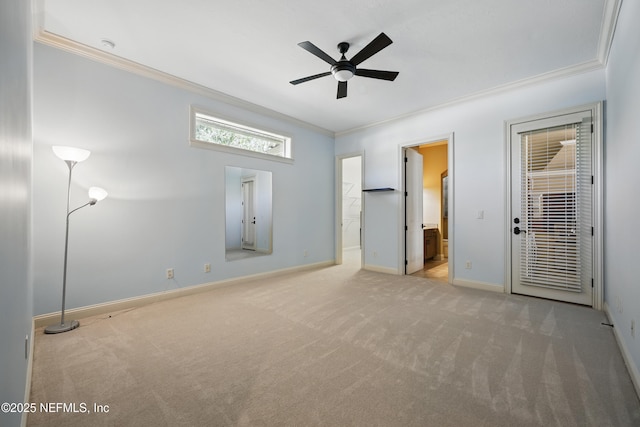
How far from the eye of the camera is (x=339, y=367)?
6.56 feet

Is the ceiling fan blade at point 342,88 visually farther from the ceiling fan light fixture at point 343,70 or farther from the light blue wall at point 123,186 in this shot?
the light blue wall at point 123,186

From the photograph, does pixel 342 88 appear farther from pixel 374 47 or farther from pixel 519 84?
pixel 519 84

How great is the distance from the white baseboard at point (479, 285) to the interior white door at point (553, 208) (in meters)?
0.17

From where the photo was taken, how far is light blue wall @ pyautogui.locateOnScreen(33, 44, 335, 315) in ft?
9.01

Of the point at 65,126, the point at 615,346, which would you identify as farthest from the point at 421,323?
the point at 65,126

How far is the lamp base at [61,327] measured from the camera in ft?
8.35

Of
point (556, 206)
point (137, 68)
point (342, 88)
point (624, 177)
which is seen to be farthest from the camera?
point (556, 206)

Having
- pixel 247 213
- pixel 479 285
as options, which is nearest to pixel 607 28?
pixel 479 285

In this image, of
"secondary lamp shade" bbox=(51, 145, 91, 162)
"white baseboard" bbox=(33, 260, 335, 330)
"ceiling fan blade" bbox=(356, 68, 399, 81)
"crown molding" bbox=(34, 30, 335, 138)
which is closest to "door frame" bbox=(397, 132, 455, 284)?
"ceiling fan blade" bbox=(356, 68, 399, 81)

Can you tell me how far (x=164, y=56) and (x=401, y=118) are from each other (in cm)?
380

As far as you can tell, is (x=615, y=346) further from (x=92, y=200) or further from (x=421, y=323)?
(x=92, y=200)

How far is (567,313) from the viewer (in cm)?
301

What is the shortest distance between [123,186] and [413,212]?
470cm

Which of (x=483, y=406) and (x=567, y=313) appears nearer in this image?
(x=483, y=406)
